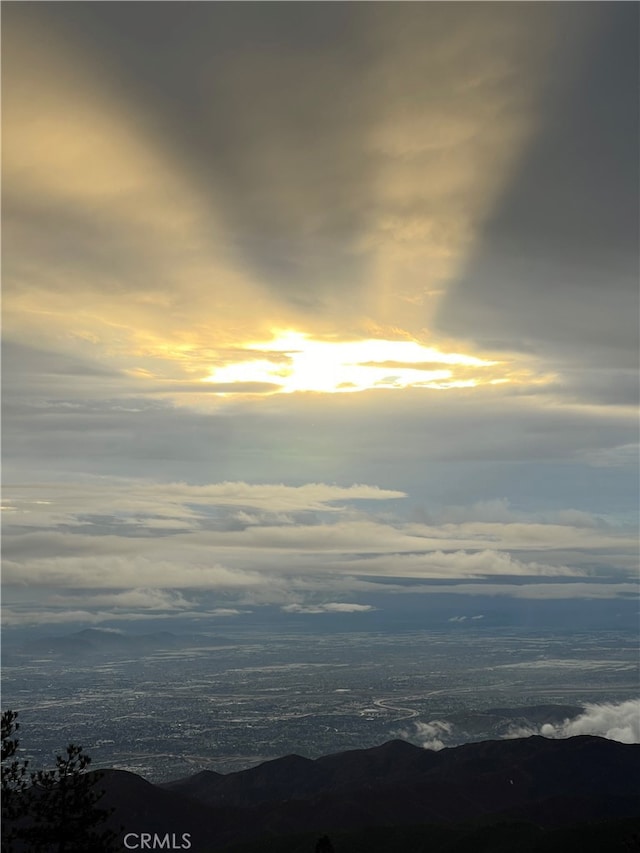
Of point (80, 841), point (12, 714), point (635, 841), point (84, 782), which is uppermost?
point (12, 714)

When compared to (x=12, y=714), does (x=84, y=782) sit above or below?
below

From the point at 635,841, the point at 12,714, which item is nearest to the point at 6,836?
the point at 12,714

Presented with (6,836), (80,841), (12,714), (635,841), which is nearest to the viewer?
(6,836)

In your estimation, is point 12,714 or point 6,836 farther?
point 12,714

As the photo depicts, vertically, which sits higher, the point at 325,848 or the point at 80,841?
the point at 80,841

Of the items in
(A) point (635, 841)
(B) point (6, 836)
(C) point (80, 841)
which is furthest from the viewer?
(A) point (635, 841)

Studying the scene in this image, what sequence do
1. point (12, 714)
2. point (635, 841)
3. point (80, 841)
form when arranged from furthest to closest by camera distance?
1. point (635, 841)
2. point (80, 841)
3. point (12, 714)

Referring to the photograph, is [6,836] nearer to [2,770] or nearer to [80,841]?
[2,770]

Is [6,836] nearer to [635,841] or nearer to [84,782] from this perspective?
[84,782]

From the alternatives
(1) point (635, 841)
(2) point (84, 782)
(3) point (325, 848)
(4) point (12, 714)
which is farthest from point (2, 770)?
(1) point (635, 841)
